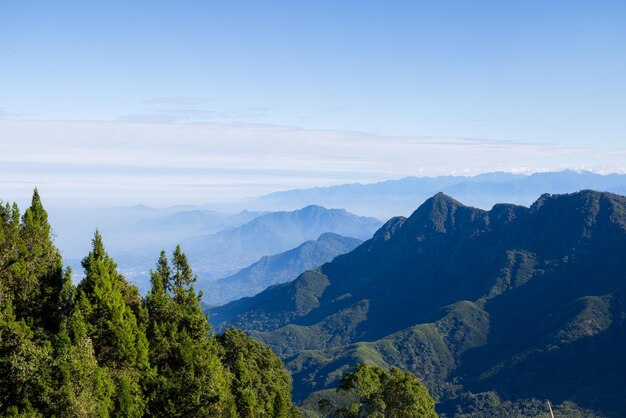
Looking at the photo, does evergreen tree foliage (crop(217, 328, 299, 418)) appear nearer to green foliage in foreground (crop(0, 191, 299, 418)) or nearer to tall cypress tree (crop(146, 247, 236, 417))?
green foliage in foreground (crop(0, 191, 299, 418))

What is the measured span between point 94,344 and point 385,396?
93.5 ft

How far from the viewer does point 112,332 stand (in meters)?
45.0

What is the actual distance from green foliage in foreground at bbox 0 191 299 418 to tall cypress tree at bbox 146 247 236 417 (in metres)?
0.10

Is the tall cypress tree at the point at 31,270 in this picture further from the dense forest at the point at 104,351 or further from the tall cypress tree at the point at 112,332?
the tall cypress tree at the point at 112,332

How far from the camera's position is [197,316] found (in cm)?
5472

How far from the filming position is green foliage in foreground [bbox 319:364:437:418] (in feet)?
162

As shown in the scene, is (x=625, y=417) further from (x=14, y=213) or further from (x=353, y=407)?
(x=14, y=213)

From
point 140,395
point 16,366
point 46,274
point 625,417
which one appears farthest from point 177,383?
point 625,417

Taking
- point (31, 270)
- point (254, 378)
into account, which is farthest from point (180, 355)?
point (254, 378)

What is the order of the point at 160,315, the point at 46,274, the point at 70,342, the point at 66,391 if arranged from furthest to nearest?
the point at 160,315, the point at 46,274, the point at 70,342, the point at 66,391

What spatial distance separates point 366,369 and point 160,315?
22.9 meters

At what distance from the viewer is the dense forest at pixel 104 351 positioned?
3853 cm

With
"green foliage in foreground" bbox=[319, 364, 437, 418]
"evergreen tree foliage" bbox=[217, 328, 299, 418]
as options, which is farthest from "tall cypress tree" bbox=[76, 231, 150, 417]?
"green foliage in foreground" bbox=[319, 364, 437, 418]

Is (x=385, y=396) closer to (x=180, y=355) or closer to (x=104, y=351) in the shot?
(x=180, y=355)
